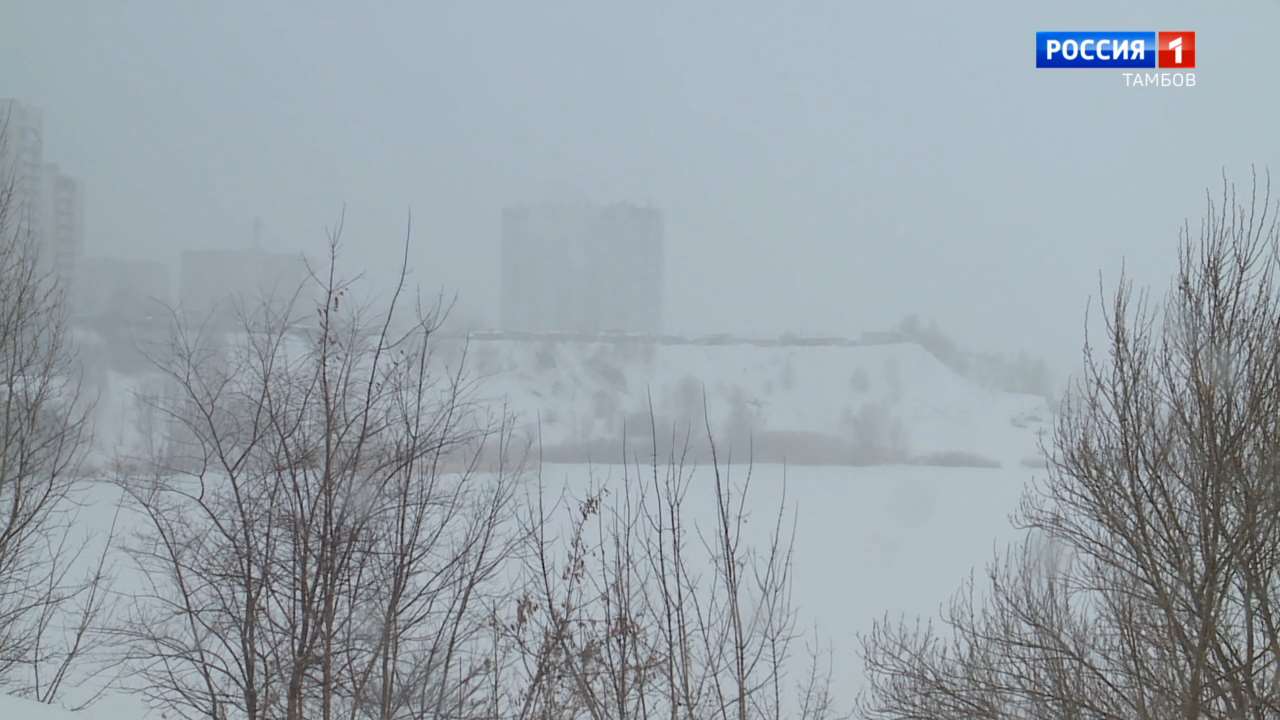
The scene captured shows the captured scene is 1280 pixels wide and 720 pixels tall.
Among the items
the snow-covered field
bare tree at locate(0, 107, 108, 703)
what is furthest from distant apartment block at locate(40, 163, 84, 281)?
bare tree at locate(0, 107, 108, 703)

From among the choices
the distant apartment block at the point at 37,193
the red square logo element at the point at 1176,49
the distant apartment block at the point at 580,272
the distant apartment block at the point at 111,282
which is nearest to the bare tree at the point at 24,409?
the distant apartment block at the point at 37,193

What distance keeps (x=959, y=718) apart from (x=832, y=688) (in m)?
14.7

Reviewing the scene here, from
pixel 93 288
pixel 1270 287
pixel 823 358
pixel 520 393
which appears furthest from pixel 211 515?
pixel 823 358

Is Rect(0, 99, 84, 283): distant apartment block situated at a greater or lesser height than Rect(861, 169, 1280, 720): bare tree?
greater

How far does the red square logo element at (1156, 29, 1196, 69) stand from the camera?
1206 cm

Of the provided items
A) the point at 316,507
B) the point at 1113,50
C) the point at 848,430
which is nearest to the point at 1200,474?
the point at 316,507

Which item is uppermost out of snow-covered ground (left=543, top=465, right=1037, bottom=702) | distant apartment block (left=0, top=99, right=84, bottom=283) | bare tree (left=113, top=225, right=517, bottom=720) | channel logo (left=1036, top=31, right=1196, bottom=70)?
channel logo (left=1036, top=31, right=1196, bottom=70)

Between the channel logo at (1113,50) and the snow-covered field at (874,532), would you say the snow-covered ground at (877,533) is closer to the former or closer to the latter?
the snow-covered field at (874,532)

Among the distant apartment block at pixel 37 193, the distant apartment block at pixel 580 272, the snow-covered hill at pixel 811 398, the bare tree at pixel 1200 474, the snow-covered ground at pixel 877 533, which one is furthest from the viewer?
the distant apartment block at pixel 580 272

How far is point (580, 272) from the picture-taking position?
3800 cm

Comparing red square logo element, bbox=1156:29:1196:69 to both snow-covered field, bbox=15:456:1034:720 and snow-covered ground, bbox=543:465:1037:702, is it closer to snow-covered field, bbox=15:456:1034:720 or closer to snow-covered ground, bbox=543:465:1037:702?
snow-covered field, bbox=15:456:1034:720

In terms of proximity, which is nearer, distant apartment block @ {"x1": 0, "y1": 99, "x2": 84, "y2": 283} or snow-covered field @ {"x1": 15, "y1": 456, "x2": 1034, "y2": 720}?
distant apartment block @ {"x1": 0, "y1": 99, "x2": 84, "y2": 283}

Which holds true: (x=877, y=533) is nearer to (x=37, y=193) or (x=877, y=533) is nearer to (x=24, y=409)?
(x=37, y=193)

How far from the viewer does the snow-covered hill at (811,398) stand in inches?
1201
